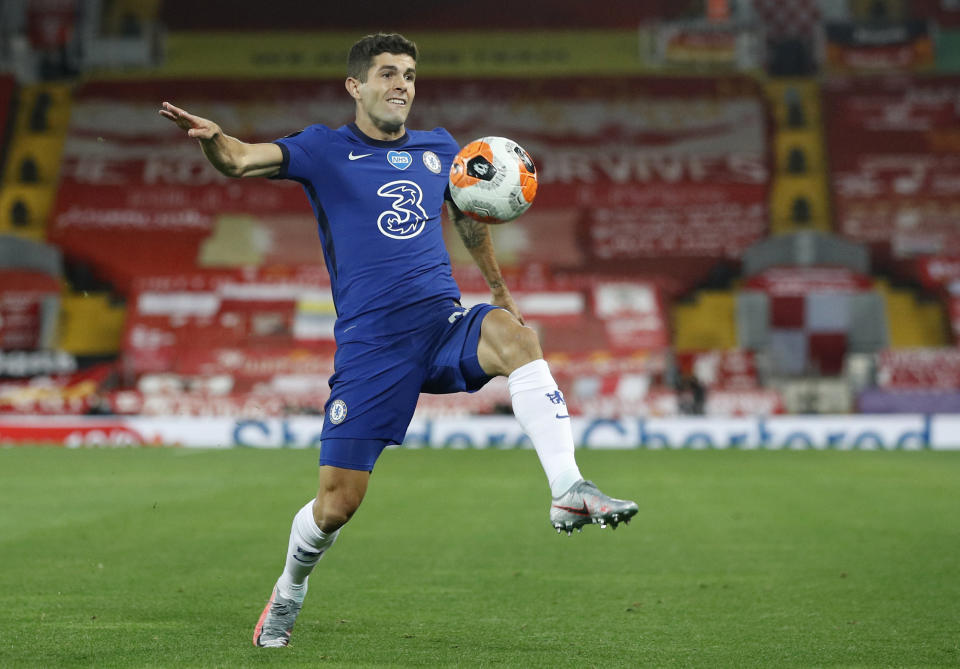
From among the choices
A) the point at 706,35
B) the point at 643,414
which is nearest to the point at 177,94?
the point at 706,35

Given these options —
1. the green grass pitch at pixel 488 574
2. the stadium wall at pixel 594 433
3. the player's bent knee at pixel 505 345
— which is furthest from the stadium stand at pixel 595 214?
the player's bent knee at pixel 505 345

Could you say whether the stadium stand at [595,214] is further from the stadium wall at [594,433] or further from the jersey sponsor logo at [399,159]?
the jersey sponsor logo at [399,159]

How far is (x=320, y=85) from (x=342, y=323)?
2717 cm

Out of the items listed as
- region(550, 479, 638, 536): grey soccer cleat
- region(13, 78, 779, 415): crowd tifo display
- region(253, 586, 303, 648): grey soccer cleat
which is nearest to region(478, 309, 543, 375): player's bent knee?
region(550, 479, 638, 536): grey soccer cleat

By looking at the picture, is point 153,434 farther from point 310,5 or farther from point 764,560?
point 310,5

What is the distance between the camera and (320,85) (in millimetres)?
31141

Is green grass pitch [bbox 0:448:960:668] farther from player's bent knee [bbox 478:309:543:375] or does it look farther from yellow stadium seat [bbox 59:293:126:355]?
yellow stadium seat [bbox 59:293:126:355]

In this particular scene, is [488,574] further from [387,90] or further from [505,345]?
[387,90]

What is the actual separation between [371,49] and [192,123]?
0.90 m

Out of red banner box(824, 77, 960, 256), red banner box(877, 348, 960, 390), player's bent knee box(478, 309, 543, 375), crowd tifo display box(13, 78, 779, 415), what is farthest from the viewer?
red banner box(824, 77, 960, 256)

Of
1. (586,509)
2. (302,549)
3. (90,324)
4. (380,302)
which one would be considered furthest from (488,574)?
(90,324)

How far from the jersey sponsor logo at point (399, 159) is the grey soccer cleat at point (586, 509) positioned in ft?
5.31

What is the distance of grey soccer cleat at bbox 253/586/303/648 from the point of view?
4914 mm

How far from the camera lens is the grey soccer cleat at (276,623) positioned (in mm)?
4914
